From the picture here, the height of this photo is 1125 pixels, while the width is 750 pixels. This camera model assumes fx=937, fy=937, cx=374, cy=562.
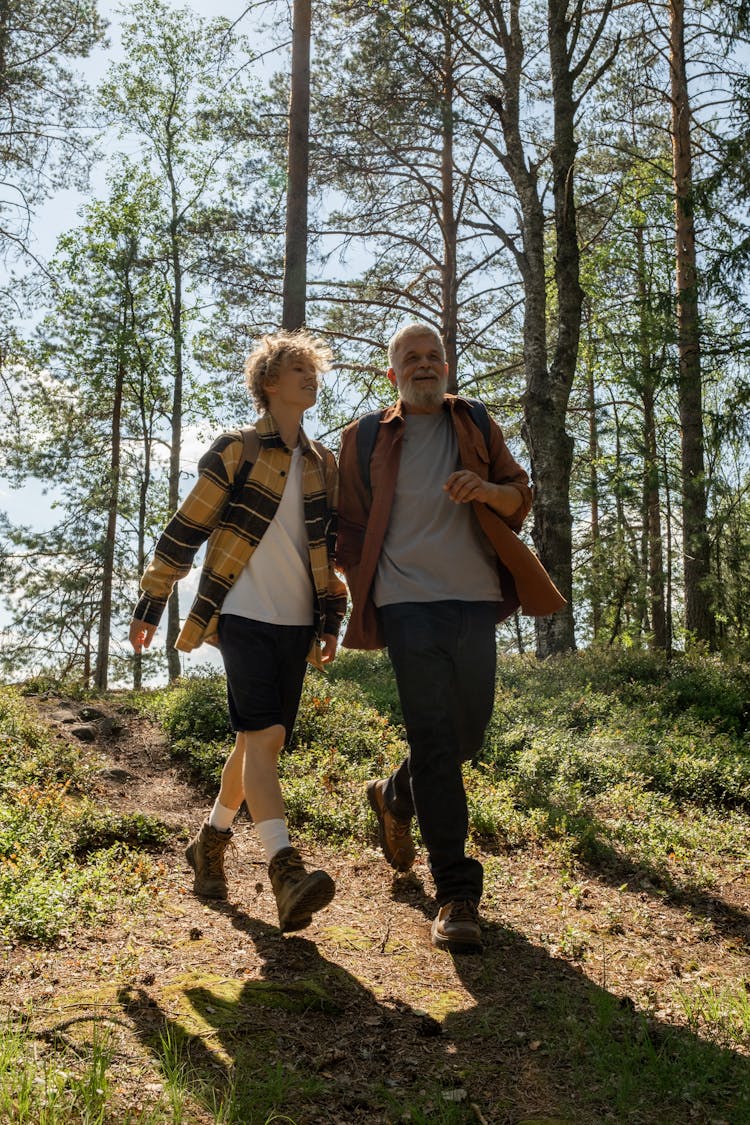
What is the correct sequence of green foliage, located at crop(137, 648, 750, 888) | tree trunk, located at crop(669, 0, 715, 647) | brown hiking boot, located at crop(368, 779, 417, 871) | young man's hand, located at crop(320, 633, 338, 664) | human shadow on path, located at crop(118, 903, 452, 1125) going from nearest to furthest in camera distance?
human shadow on path, located at crop(118, 903, 452, 1125), young man's hand, located at crop(320, 633, 338, 664), brown hiking boot, located at crop(368, 779, 417, 871), green foliage, located at crop(137, 648, 750, 888), tree trunk, located at crop(669, 0, 715, 647)

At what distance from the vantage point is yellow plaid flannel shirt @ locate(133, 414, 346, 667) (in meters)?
4.11

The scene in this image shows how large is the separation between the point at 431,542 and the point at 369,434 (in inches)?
25.6

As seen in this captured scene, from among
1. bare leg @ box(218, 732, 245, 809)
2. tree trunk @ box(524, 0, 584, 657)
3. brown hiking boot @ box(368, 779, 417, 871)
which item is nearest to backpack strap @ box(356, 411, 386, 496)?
Result: bare leg @ box(218, 732, 245, 809)

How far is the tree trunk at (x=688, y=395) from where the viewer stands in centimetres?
1179

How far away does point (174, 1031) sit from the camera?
282 centimetres

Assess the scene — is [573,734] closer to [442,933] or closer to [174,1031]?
[442,933]

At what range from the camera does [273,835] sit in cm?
386

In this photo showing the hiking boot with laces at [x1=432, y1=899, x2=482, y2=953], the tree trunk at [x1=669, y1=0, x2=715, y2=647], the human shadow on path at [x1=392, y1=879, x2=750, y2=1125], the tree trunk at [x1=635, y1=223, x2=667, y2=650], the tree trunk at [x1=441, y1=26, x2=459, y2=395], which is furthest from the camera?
the tree trunk at [x1=441, y1=26, x2=459, y2=395]

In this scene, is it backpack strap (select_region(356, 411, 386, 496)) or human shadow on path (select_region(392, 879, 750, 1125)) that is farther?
backpack strap (select_region(356, 411, 386, 496))

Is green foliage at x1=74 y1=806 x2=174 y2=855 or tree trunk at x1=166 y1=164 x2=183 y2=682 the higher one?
tree trunk at x1=166 y1=164 x2=183 y2=682

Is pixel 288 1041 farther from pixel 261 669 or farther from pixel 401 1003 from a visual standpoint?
pixel 261 669

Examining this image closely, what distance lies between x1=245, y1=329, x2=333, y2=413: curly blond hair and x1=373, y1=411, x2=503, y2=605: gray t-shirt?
0.57 meters

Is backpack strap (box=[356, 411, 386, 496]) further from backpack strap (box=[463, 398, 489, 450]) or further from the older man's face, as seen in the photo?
backpack strap (box=[463, 398, 489, 450])

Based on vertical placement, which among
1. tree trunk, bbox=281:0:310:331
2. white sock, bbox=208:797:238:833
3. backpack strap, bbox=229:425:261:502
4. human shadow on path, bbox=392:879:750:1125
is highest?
tree trunk, bbox=281:0:310:331
